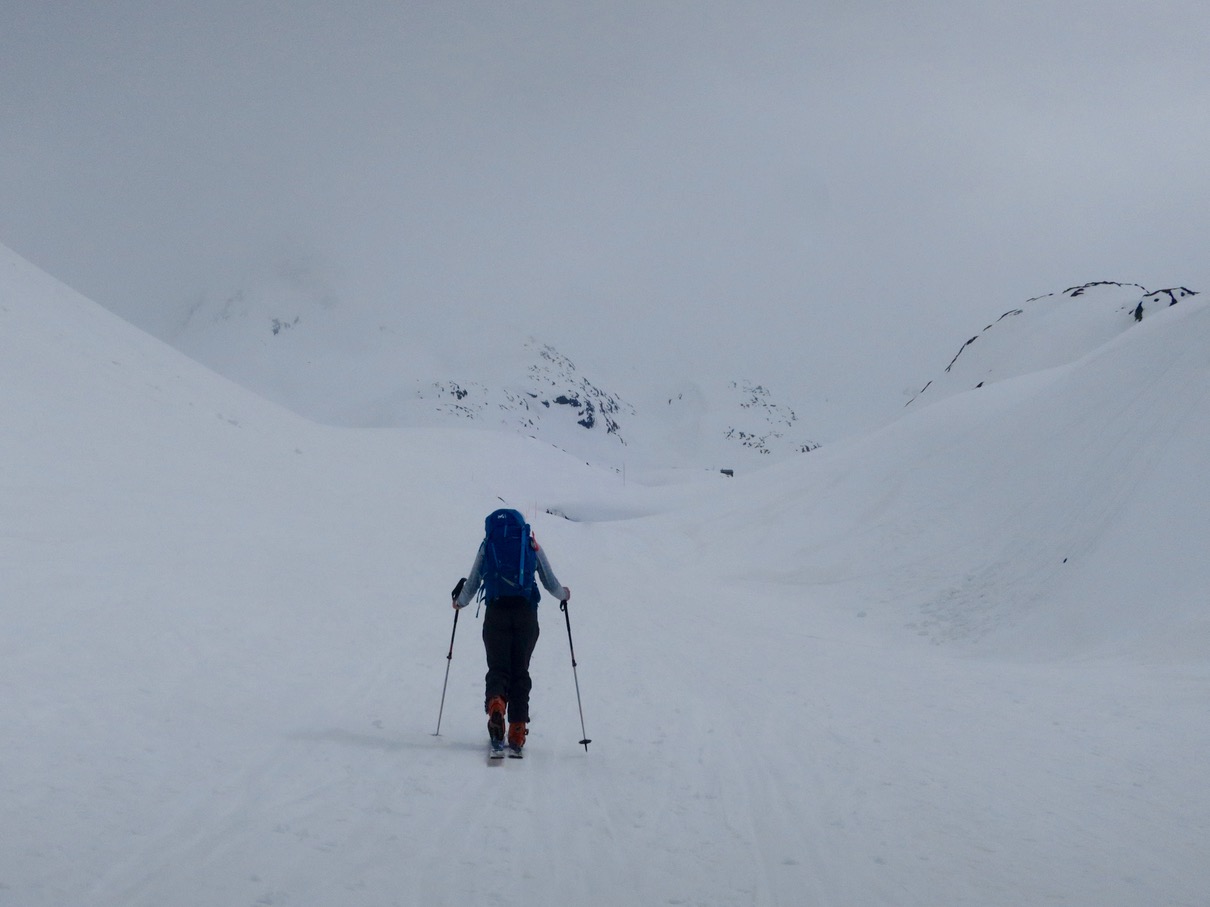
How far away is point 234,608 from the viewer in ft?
40.9

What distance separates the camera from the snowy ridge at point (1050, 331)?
63.2 m

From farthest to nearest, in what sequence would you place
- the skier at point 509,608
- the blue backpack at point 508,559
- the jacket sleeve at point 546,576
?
the jacket sleeve at point 546,576, the blue backpack at point 508,559, the skier at point 509,608

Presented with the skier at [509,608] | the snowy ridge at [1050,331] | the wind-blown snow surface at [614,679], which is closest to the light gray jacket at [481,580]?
the skier at [509,608]

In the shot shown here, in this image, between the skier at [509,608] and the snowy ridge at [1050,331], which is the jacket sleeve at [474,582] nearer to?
the skier at [509,608]

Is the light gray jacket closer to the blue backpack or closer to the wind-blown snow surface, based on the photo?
the blue backpack

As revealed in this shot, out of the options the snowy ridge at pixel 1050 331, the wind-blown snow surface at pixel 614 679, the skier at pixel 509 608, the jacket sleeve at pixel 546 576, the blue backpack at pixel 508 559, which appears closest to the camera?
the wind-blown snow surface at pixel 614 679

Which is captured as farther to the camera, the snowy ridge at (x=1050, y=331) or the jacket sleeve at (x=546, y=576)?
the snowy ridge at (x=1050, y=331)

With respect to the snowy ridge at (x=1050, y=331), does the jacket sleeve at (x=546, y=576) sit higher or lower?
lower

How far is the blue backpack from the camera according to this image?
7.87 metres

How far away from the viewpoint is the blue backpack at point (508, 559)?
7871 millimetres

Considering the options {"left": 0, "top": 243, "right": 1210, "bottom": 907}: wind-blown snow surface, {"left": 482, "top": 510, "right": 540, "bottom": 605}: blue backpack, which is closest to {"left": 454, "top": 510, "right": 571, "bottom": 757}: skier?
{"left": 482, "top": 510, "right": 540, "bottom": 605}: blue backpack

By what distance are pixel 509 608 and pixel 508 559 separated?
0.46 metres

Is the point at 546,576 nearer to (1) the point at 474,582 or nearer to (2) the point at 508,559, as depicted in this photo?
(2) the point at 508,559

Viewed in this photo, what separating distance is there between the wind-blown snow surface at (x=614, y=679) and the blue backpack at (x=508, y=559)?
1514mm
